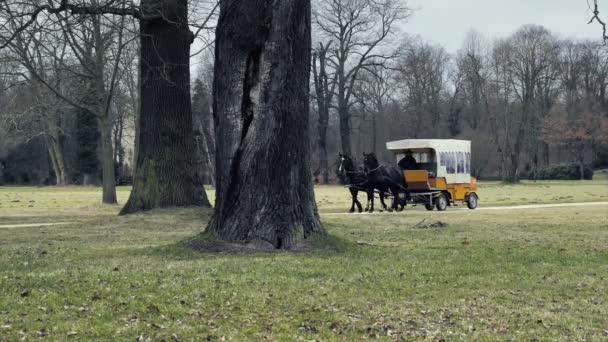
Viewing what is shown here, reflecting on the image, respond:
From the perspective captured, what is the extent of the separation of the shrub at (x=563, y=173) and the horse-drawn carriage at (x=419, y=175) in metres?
50.7

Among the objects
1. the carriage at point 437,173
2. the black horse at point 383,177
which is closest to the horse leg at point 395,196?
the black horse at point 383,177

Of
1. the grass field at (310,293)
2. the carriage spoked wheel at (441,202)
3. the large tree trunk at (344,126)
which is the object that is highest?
the large tree trunk at (344,126)

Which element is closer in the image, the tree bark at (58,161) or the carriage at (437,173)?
the carriage at (437,173)

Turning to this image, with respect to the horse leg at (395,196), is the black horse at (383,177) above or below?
above

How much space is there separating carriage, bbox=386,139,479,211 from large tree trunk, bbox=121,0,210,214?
9.53 m

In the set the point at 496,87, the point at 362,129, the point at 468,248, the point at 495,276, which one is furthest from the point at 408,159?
the point at 362,129

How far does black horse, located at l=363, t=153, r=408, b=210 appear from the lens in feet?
82.8

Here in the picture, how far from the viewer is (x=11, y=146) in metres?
73.8

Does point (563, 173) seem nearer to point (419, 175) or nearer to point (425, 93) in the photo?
point (425, 93)

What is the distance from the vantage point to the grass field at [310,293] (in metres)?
6.29

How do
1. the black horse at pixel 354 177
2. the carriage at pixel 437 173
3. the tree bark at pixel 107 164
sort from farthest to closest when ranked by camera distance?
the tree bark at pixel 107 164, the carriage at pixel 437 173, the black horse at pixel 354 177

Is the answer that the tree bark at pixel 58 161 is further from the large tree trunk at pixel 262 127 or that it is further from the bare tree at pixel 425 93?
the large tree trunk at pixel 262 127

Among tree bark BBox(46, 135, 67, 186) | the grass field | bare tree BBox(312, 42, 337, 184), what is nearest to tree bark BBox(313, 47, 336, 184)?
bare tree BBox(312, 42, 337, 184)

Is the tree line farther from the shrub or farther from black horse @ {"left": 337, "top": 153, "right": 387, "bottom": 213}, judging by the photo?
black horse @ {"left": 337, "top": 153, "right": 387, "bottom": 213}
